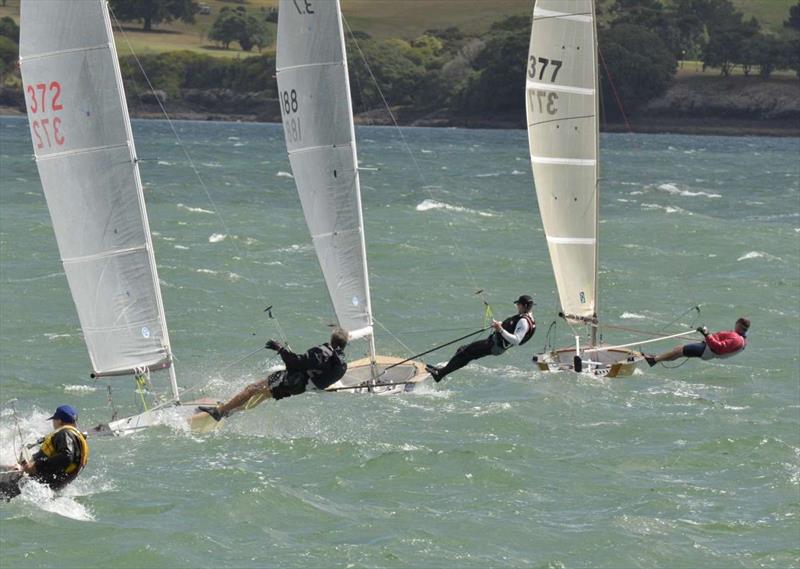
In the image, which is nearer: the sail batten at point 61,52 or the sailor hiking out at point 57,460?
the sailor hiking out at point 57,460

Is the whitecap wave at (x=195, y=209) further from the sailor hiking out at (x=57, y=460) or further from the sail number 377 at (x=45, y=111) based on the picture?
the sailor hiking out at (x=57, y=460)

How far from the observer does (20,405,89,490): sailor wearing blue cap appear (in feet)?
62.8

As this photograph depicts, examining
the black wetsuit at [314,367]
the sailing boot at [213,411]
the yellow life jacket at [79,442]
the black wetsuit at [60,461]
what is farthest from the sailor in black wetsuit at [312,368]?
the black wetsuit at [60,461]

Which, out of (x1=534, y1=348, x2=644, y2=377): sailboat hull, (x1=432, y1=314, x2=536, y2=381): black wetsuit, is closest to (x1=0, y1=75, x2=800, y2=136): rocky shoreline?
(x1=534, y1=348, x2=644, y2=377): sailboat hull

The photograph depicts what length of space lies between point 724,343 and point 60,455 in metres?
11.1

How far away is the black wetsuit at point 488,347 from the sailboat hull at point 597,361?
4.04m

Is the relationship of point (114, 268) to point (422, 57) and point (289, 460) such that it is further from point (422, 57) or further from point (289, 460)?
point (422, 57)

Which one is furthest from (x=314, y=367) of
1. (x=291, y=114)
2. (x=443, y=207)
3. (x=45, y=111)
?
(x=443, y=207)

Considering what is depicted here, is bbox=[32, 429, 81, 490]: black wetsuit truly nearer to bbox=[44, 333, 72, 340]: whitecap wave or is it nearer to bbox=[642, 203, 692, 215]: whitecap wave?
bbox=[44, 333, 72, 340]: whitecap wave

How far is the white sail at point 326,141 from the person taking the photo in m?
25.3

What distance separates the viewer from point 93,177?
21.7m

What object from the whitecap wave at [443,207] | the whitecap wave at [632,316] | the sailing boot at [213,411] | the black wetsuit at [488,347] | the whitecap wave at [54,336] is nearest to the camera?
the sailing boot at [213,411]

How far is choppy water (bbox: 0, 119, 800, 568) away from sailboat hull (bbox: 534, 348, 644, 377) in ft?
1.61

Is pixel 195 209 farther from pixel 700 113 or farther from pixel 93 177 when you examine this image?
pixel 700 113
